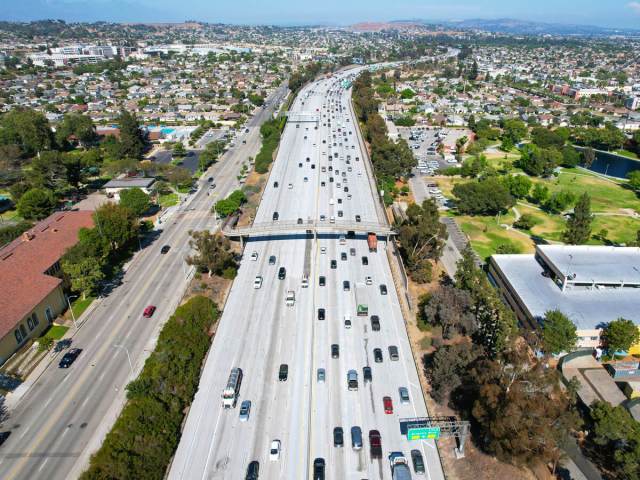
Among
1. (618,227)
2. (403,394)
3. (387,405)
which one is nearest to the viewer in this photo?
(387,405)

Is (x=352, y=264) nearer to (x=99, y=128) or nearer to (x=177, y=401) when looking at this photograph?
(x=177, y=401)

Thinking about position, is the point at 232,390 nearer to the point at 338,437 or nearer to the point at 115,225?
the point at 338,437

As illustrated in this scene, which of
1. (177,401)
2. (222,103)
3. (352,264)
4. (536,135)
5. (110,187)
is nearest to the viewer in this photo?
(177,401)

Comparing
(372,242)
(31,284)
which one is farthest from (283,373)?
(31,284)

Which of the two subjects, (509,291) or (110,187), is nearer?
(509,291)

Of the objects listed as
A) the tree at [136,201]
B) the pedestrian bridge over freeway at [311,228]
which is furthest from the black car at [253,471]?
the tree at [136,201]

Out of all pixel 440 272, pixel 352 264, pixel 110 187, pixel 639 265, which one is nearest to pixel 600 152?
pixel 639 265

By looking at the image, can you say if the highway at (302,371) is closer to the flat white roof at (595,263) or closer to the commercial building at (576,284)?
the commercial building at (576,284)

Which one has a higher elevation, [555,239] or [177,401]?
[177,401]
